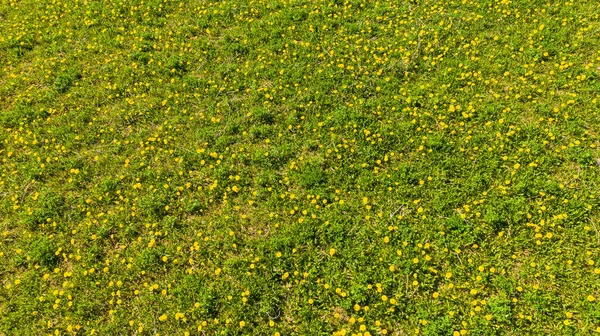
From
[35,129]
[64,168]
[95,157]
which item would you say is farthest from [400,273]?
[35,129]

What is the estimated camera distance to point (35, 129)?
689 cm

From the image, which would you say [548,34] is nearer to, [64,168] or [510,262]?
[510,262]

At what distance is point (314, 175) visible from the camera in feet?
18.6

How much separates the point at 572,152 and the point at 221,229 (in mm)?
5149

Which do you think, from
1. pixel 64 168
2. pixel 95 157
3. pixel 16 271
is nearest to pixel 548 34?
pixel 95 157

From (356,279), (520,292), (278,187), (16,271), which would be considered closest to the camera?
(520,292)

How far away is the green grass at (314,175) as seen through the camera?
4531 mm

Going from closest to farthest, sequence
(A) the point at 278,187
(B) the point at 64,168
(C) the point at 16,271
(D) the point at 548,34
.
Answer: (C) the point at 16,271
(A) the point at 278,187
(B) the point at 64,168
(D) the point at 548,34

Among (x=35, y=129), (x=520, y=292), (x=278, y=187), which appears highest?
(x=35, y=129)

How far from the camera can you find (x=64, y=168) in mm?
6309

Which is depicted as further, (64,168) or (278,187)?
(64,168)

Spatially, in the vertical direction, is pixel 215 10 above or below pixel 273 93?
above

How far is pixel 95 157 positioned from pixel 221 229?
110 inches

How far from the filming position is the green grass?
4531 millimetres
